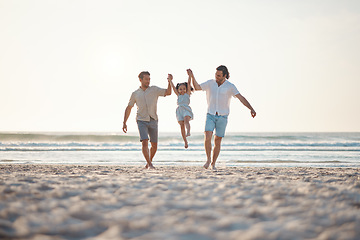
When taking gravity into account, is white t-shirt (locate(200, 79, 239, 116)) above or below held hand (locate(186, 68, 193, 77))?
below

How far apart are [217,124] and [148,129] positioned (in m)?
1.55

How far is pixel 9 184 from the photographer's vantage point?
11.6 feet

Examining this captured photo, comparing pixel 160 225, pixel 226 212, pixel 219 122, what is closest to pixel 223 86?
pixel 219 122

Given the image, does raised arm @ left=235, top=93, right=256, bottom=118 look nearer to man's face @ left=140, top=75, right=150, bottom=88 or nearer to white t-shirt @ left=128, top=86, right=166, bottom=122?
white t-shirt @ left=128, top=86, right=166, bottom=122

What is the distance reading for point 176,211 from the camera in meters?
2.47

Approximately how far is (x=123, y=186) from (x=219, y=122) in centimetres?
317

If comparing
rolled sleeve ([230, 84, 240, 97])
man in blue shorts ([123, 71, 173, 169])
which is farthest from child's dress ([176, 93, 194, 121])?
rolled sleeve ([230, 84, 240, 97])

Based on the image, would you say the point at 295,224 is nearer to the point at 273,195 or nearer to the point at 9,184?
the point at 273,195

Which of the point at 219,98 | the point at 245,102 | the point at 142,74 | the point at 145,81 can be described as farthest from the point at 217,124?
the point at 142,74

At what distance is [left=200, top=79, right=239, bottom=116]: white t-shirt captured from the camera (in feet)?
20.6

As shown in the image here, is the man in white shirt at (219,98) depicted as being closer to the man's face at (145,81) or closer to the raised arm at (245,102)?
the raised arm at (245,102)

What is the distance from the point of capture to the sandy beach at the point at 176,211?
78.0 inches

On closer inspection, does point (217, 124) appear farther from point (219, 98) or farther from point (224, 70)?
point (224, 70)

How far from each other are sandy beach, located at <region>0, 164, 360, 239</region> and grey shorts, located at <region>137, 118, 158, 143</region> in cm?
317
